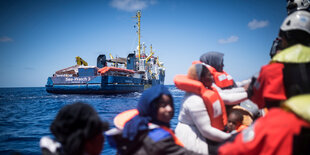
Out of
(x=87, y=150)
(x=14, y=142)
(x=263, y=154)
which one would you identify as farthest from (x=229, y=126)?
(x=14, y=142)

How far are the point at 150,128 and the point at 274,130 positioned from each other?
3.38 feet

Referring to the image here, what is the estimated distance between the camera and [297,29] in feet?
4.99

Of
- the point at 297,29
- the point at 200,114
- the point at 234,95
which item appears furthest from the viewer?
the point at 234,95

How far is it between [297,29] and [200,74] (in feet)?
3.70

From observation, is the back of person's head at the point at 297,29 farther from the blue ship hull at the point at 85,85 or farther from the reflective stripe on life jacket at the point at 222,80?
the blue ship hull at the point at 85,85

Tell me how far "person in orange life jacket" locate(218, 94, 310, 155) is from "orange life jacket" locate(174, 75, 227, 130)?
3.16ft

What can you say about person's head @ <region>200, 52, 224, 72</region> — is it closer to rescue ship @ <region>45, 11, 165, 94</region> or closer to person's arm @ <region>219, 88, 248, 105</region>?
person's arm @ <region>219, 88, 248, 105</region>

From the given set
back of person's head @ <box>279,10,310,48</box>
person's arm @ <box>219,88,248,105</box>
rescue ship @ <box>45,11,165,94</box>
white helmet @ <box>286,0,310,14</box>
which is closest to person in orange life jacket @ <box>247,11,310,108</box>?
back of person's head @ <box>279,10,310,48</box>

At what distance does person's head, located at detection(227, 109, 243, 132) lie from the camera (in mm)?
2621

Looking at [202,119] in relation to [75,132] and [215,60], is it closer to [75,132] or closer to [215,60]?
[215,60]

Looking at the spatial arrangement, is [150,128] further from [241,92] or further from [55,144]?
[241,92]

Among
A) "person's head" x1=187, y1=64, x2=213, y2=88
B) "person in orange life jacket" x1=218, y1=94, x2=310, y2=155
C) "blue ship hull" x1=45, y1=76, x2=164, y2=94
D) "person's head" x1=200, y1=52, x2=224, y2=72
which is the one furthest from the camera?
"blue ship hull" x1=45, y1=76, x2=164, y2=94

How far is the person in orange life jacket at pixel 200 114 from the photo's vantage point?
2.17 metres

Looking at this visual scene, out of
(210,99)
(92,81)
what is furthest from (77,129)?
(92,81)
